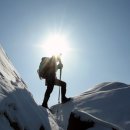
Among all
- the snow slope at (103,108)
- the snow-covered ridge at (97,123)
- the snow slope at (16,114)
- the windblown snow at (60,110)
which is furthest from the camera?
the snow slope at (103,108)

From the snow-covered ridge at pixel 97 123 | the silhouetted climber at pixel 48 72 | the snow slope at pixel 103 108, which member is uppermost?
the silhouetted climber at pixel 48 72

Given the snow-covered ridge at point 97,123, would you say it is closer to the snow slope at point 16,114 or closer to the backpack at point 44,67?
the snow slope at point 16,114

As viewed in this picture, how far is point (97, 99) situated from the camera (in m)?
18.3

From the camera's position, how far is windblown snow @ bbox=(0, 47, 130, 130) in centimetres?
915

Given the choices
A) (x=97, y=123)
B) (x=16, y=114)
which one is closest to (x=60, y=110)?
(x=97, y=123)

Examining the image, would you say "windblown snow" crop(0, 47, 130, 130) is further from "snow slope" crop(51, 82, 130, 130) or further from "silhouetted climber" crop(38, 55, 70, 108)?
"silhouetted climber" crop(38, 55, 70, 108)

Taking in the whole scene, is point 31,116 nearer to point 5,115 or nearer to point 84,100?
point 5,115

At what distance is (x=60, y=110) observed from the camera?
18.2 metres

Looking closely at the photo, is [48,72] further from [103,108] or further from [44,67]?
[103,108]

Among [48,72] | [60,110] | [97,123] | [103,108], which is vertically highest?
[48,72]

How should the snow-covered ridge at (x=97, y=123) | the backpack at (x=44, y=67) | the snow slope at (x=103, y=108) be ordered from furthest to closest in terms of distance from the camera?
the backpack at (x=44, y=67)
the snow slope at (x=103, y=108)
the snow-covered ridge at (x=97, y=123)

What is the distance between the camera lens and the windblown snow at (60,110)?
915 centimetres

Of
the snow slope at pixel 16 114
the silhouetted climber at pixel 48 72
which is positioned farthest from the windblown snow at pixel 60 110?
the silhouetted climber at pixel 48 72

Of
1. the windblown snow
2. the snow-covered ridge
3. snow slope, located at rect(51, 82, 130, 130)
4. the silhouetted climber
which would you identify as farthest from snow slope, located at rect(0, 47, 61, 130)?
the silhouetted climber
